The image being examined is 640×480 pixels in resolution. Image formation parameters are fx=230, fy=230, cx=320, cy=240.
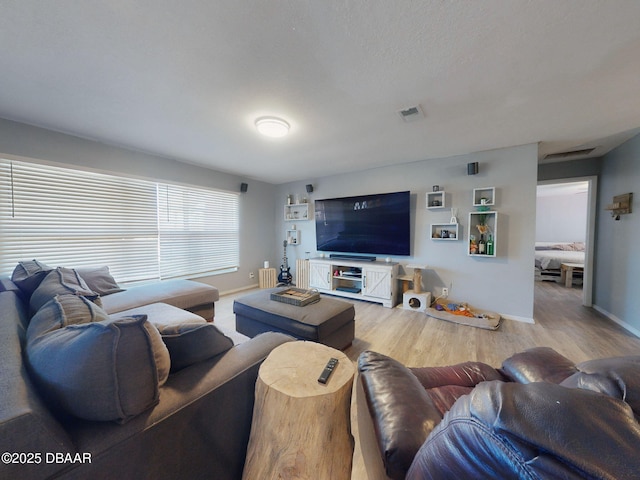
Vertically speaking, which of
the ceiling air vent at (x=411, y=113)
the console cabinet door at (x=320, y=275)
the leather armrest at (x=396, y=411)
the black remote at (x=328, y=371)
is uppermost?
the ceiling air vent at (x=411, y=113)

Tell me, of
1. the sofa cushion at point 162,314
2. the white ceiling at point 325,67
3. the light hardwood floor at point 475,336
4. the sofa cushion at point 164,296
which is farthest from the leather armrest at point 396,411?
the sofa cushion at point 164,296

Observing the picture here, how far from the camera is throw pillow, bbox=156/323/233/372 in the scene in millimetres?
967

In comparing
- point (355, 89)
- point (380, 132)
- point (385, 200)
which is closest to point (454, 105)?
point (380, 132)

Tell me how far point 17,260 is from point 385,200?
457 centimetres

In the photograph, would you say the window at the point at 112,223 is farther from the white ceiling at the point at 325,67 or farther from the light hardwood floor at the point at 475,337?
the light hardwood floor at the point at 475,337

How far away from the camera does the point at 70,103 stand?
1.99m

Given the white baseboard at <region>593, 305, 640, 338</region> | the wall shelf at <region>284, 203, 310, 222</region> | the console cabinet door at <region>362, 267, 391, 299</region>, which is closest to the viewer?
the white baseboard at <region>593, 305, 640, 338</region>

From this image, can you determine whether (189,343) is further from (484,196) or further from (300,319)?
(484,196)

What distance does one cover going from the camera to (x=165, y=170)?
3.47 metres

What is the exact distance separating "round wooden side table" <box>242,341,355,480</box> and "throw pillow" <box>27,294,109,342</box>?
2.54 feet

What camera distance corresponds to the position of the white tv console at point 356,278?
3.59 m

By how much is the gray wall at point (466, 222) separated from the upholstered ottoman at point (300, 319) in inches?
78.4

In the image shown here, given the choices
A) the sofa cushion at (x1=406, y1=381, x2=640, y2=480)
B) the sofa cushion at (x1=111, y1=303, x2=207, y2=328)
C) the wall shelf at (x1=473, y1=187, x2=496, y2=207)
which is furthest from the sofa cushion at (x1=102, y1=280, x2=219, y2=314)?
the wall shelf at (x1=473, y1=187, x2=496, y2=207)

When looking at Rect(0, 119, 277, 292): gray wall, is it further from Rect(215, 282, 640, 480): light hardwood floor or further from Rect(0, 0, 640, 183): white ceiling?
Rect(215, 282, 640, 480): light hardwood floor
